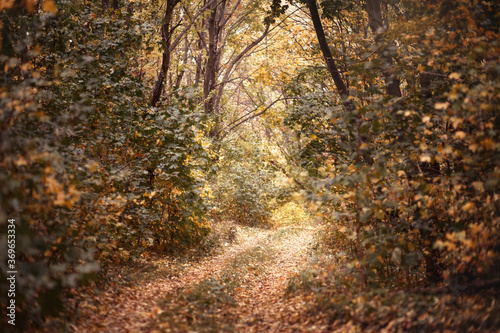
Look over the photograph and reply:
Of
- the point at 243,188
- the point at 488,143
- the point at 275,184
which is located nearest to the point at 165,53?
the point at 275,184

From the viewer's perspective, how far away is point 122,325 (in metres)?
4.72

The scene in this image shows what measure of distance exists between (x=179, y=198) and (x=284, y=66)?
10.2 m

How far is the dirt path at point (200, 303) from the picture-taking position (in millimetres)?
4777

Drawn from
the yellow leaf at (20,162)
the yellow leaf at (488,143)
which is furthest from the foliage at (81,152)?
the yellow leaf at (488,143)

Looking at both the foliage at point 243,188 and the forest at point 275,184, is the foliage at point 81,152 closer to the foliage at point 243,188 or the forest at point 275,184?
the forest at point 275,184

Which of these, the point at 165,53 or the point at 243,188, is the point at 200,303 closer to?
the point at 165,53

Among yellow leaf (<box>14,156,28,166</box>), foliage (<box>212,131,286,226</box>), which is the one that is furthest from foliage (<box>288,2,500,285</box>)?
foliage (<box>212,131,286,226</box>)

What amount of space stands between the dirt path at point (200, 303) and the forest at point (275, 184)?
0.14 ft

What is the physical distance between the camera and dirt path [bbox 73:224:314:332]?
4777 mm

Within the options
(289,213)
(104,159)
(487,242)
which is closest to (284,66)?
(289,213)

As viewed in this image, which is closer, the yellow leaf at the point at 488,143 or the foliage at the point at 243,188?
the yellow leaf at the point at 488,143

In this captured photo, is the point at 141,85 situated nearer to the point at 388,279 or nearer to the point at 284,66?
the point at 388,279

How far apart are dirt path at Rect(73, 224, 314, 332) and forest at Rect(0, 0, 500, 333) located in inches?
1.7

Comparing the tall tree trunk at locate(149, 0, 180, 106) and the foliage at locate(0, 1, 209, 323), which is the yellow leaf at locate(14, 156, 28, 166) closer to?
the foliage at locate(0, 1, 209, 323)
